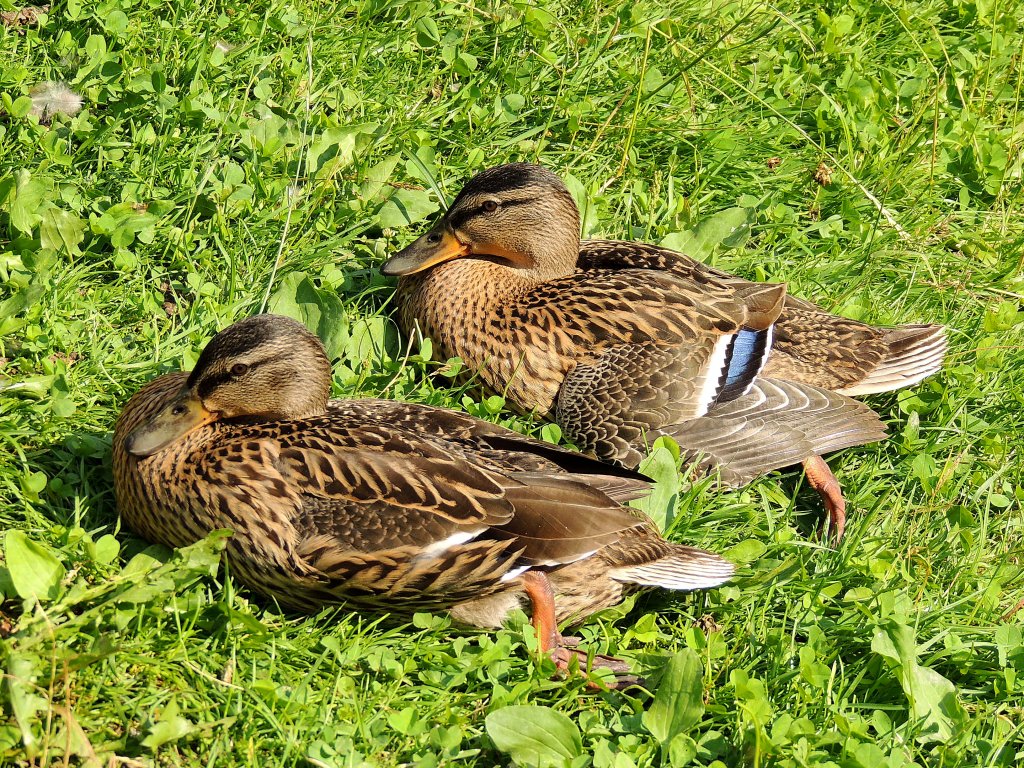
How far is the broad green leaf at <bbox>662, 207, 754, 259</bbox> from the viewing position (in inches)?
231

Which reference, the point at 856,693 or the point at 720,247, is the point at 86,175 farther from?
the point at 856,693

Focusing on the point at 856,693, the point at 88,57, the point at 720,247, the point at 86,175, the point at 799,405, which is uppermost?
the point at 88,57

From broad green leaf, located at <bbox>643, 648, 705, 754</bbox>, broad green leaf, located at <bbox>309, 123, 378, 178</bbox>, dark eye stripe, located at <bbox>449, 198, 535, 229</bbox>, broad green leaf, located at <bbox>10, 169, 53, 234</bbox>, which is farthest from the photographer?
broad green leaf, located at <bbox>309, 123, 378, 178</bbox>

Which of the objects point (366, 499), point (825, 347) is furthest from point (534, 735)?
point (825, 347)

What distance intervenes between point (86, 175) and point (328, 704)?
266cm

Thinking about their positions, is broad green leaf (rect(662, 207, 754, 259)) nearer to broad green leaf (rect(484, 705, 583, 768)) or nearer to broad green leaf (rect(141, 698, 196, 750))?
broad green leaf (rect(484, 705, 583, 768))

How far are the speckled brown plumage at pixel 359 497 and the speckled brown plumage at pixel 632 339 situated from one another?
709 mm

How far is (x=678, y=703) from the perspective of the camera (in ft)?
12.5

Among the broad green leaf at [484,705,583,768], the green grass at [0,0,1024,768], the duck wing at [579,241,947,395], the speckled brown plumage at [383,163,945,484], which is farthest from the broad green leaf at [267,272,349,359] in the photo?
the broad green leaf at [484,705,583,768]

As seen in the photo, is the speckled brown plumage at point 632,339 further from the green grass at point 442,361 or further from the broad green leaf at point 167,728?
the broad green leaf at point 167,728

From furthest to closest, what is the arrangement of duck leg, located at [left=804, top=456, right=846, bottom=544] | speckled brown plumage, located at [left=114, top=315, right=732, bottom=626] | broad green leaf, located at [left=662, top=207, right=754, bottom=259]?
1. broad green leaf, located at [left=662, top=207, right=754, bottom=259]
2. duck leg, located at [left=804, top=456, right=846, bottom=544]
3. speckled brown plumage, located at [left=114, top=315, right=732, bottom=626]

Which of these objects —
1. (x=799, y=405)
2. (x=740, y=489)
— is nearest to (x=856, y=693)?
(x=740, y=489)

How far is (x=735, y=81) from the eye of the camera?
6.19 metres

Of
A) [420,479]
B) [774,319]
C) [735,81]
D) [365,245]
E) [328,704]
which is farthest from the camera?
[735,81]
